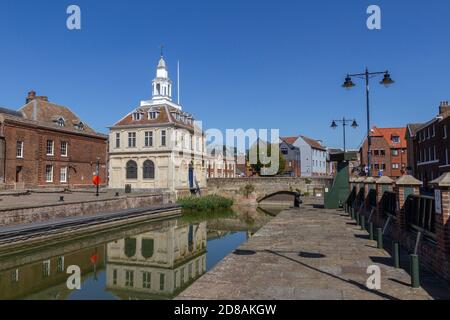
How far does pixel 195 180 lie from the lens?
4694cm

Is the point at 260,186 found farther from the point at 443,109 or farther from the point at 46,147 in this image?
the point at 46,147

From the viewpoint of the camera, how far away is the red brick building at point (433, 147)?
124 feet

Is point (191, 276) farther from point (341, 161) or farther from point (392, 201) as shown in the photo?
point (341, 161)

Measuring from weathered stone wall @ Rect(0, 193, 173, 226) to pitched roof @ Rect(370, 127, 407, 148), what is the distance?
1693 inches

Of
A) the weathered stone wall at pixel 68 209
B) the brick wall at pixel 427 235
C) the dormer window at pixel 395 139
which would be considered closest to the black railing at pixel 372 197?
the brick wall at pixel 427 235

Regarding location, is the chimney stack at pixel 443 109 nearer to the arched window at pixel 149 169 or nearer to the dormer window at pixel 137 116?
the arched window at pixel 149 169

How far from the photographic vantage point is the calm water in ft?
36.5

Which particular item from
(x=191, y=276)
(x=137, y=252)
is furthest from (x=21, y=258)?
(x=191, y=276)

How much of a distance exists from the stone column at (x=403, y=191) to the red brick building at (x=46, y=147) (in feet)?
95.4

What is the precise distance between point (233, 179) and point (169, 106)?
504 inches

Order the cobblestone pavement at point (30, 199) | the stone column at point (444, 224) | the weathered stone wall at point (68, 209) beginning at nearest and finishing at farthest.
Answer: the stone column at point (444, 224) → the weathered stone wall at point (68, 209) → the cobblestone pavement at point (30, 199)

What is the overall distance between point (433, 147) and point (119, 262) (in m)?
39.7

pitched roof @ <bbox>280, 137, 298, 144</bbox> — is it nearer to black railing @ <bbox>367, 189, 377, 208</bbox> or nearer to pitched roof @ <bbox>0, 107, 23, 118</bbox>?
pitched roof @ <bbox>0, 107, 23, 118</bbox>

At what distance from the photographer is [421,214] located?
8969 mm
